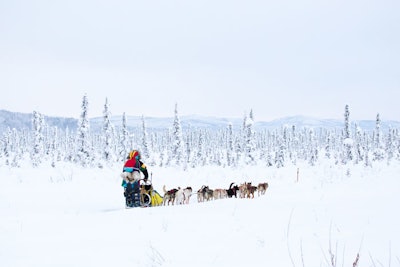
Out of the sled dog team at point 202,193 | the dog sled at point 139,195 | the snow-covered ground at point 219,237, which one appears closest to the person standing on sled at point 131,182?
the dog sled at point 139,195

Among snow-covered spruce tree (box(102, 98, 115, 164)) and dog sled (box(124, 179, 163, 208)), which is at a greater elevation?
snow-covered spruce tree (box(102, 98, 115, 164))

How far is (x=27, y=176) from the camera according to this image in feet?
51.2

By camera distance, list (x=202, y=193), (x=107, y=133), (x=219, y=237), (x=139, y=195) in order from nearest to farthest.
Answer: (x=219, y=237) < (x=139, y=195) < (x=202, y=193) < (x=107, y=133)

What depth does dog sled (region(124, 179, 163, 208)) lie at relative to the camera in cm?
973

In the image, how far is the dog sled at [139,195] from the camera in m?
9.73

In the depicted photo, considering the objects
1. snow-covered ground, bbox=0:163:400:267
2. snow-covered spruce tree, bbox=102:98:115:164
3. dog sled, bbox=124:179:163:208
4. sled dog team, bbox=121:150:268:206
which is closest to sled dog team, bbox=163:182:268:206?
sled dog team, bbox=121:150:268:206

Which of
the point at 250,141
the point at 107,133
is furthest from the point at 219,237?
the point at 250,141

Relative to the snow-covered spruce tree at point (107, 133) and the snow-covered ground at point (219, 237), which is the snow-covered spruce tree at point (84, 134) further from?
the snow-covered ground at point (219, 237)

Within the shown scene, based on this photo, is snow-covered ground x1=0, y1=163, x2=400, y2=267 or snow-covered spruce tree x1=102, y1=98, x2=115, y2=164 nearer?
snow-covered ground x1=0, y1=163, x2=400, y2=267

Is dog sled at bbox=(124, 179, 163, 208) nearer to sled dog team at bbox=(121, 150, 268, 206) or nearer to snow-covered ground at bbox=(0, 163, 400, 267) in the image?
sled dog team at bbox=(121, 150, 268, 206)

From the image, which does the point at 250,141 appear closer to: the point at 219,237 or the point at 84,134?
the point at 84,134

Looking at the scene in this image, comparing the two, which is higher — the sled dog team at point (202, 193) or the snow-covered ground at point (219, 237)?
the snow-covered ground at point (219, 237)

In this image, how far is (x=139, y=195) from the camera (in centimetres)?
980

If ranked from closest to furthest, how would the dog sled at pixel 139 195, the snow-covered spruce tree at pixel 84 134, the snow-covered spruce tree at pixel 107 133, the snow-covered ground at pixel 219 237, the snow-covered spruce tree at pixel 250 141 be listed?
the snow-covered ground at pixel 219 237 → the dog sled at pixel 139 195 → the snow-covered spruce tree at pixel 84 134 → the snow-covered spruce tree at pixel 107 133 → the snow-covered spruce tree at pixel 250 141
